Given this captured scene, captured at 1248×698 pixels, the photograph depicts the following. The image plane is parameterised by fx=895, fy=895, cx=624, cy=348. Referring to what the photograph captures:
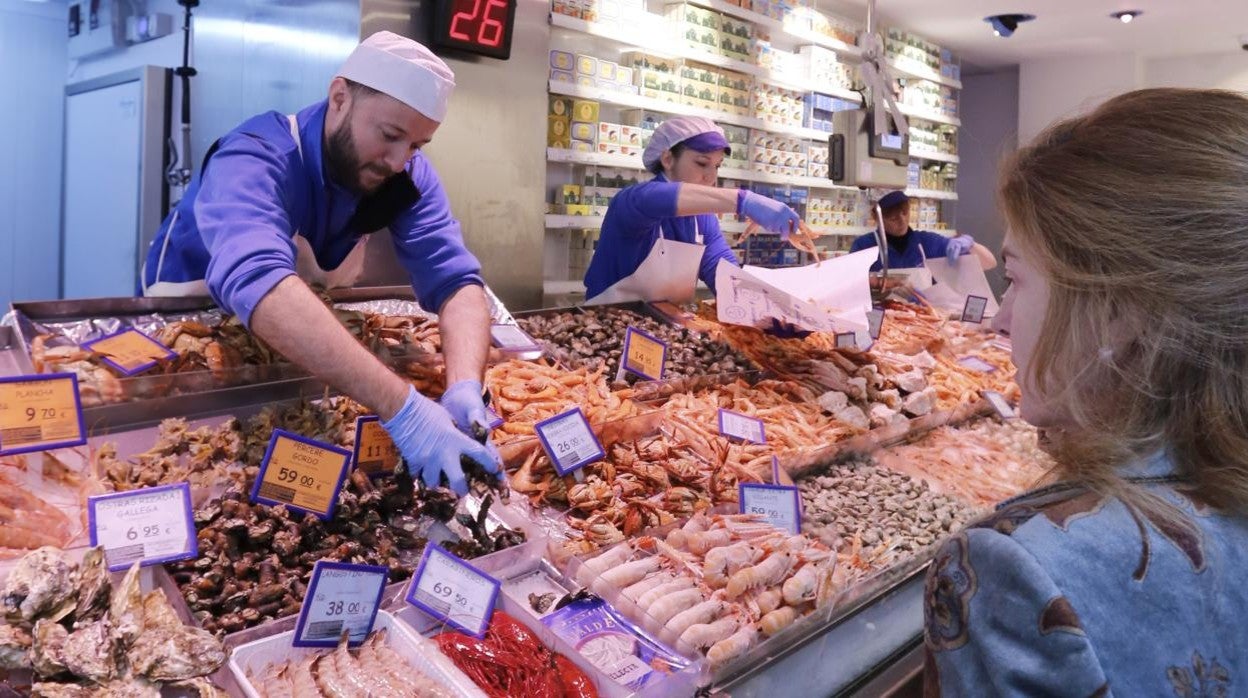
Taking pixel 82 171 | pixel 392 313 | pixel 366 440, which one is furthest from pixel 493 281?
pixel 82 171

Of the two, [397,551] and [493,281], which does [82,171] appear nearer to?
[493,281]

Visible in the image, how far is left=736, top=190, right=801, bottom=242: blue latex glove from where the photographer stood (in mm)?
3531

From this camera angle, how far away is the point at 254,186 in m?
2.18

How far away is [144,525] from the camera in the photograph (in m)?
1.53

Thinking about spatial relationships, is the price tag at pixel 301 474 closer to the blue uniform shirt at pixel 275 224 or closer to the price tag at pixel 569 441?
the blue uniform shirt at pixel 275 224

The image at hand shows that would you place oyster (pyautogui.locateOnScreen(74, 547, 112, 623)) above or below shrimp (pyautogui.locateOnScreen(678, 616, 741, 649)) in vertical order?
above

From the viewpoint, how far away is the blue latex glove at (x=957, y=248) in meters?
5.46

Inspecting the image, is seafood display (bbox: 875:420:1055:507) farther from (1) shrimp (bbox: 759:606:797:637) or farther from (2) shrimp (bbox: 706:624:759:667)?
(2) shrimp (bbox: 706:624:759:667)

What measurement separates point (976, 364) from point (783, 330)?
3.10ft

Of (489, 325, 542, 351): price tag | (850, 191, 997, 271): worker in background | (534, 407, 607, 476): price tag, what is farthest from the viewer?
(850, 191, 997, 271): worker in background

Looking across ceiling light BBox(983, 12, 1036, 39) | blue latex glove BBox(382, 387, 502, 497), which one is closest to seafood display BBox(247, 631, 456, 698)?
blue latex glove BBox(382, 387, 502, 497)

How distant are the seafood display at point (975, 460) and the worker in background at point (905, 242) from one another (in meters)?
2.61

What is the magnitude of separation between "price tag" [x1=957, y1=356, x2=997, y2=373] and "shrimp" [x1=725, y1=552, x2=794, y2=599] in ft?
7.42

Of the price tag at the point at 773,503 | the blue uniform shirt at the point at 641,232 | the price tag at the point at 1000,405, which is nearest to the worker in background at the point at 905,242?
the blue uniform shirt at the point at 641,232
